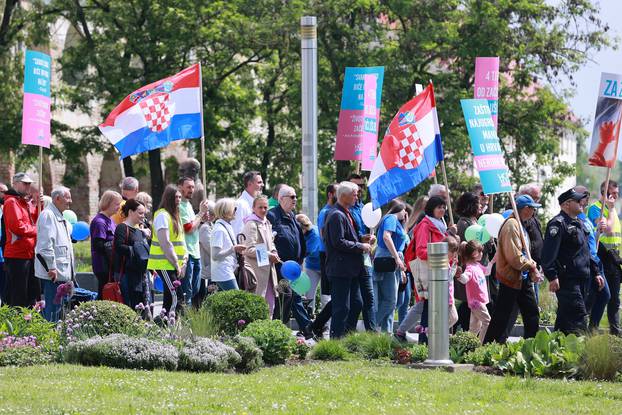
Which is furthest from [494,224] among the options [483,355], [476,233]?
[483,355]

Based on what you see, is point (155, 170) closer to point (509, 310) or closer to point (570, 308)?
point (570, 308)

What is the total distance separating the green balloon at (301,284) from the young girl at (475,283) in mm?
1937

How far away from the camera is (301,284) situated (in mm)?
14281

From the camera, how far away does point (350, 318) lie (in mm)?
13641

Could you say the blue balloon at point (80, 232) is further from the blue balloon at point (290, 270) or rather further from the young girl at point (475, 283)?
the young girl at point (475, 283)

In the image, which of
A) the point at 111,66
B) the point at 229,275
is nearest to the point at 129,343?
the point at 229,275

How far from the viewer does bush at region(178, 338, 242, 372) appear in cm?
1061

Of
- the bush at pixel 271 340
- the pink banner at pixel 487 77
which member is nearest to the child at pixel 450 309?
the bush at pixel 271 340

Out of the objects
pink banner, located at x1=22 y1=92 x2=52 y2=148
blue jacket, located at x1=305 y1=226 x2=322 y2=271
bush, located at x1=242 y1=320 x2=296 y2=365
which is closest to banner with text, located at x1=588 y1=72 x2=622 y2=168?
blue jacket, located at x1=305 y1=226 x2=322 y2=271

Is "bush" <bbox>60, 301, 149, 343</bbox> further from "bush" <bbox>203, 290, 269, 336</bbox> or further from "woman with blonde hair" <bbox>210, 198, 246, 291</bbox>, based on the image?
"woman with blonde hair" <bbox>210, 198, 246, 291</bbox>

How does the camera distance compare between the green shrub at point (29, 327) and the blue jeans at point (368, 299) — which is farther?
the blue jeans at point (368, 299)

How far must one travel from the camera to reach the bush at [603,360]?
10750mm

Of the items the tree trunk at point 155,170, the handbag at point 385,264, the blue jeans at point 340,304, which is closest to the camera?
the blue jeans at point 340,304

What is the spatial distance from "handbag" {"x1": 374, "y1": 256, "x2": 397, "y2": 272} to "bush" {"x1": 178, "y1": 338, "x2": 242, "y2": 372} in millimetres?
3770
